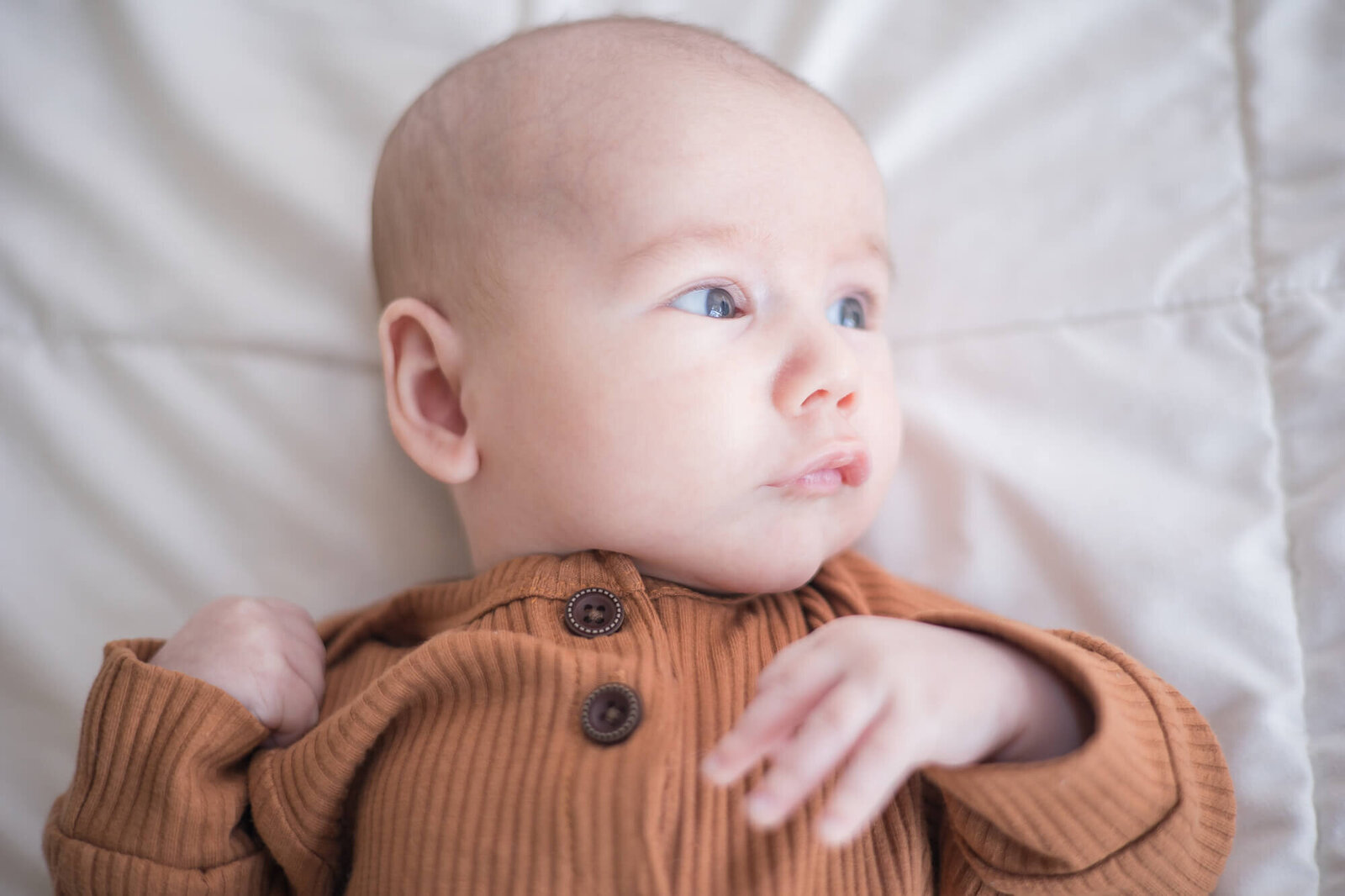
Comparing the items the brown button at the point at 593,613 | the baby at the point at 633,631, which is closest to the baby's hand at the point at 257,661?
the baby at the point at 633,631

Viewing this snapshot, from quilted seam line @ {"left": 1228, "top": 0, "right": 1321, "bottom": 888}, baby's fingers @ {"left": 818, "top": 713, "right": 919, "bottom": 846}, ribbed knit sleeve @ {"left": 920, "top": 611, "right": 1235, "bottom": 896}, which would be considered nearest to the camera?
baby's fingers @ {"left": 818, "top": 713, "right": 919, "bottom": 846}

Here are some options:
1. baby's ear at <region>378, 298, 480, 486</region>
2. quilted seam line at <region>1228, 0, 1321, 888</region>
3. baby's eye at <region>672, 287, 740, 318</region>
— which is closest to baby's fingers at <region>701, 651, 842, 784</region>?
baby's eye at <region>672, 287, 740, 318</region>

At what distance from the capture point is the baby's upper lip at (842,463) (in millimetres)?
1115

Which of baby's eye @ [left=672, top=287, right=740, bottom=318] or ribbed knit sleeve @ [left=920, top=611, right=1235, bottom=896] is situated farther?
baby's eye @ [left=672, top=287, right=740, bottom=318]

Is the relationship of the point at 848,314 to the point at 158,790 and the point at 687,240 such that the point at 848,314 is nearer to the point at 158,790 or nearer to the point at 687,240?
the point at 687,240

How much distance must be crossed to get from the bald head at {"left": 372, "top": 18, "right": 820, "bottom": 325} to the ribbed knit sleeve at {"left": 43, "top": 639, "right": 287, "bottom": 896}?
0.57 meters

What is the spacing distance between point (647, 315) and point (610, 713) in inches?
17.7

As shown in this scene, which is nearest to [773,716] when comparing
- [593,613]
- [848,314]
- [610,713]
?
[610,713]

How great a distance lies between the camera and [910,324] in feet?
5.09

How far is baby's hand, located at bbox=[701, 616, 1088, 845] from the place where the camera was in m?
0.80

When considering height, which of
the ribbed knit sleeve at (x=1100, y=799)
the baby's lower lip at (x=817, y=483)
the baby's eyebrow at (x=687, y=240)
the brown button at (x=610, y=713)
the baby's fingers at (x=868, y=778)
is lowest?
the ribbed knit sleeve at (x=1100, y=799)

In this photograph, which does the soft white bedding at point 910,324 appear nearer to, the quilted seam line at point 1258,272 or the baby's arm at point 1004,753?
the quilted seam line at point 1258,272

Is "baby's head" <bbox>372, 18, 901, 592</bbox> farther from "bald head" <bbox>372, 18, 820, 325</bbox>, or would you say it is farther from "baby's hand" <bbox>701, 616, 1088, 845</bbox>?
"baby's hand" <bbox>701, 616, 1088, 845</bbox>

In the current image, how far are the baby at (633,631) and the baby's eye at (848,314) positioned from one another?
39mm
